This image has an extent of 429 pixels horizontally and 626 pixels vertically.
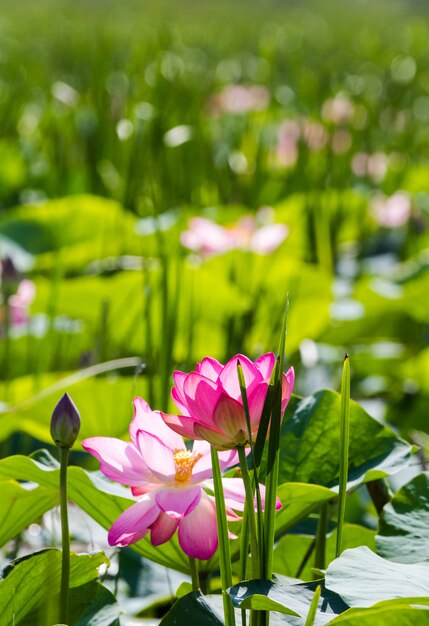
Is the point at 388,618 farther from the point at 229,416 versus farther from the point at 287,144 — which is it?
the point at 287,144

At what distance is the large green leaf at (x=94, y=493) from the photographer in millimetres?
641

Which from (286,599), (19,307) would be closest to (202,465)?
(286,599)

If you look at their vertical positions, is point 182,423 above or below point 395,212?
below

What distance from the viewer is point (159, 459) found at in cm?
59

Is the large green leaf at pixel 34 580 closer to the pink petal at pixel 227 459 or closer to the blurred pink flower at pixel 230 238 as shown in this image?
the pink petal at pixel 227 459

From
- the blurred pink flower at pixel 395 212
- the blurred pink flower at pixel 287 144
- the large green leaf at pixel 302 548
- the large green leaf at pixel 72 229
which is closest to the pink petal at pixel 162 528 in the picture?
the large green leaf at pixel 302 548

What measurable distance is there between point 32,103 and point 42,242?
141cm

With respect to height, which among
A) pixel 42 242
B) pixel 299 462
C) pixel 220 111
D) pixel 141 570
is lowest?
pixel 141 570

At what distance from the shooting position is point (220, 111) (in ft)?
10.5

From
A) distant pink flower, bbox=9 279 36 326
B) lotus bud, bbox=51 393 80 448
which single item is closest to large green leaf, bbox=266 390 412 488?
lotus bud, bbox=51 393 80 448

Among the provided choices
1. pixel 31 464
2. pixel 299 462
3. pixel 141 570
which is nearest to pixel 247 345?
pixel 141 570

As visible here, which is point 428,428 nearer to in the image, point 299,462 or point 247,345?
point 247,345

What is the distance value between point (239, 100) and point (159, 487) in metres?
2.69

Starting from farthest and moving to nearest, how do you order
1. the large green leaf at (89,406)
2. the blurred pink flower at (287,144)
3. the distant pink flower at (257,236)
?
the blurred pink flower at (287,144) < the distant pink flower at (257,236) < the large green leaf at (89,406)
